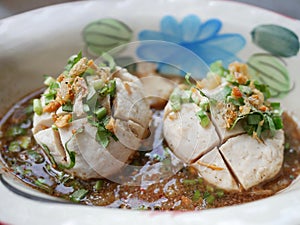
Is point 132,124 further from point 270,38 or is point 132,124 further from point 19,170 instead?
point 270,38

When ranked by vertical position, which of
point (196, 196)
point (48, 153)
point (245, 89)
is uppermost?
point (245, 89)

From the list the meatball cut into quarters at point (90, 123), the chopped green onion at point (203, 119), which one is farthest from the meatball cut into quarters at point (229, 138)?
the meatball cut into quarters at point (90, 123)

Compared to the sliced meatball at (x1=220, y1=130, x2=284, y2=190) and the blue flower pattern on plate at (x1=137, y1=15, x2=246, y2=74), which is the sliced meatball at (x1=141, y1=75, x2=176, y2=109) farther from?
the sliced meatball at (x1=220, y1=130, x2=284, y2=190)

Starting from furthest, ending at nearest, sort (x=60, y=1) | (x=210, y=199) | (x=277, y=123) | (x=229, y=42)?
(x=60, y=1), (x=229, y=42), (x=277, y=123), (x=210, y=199)

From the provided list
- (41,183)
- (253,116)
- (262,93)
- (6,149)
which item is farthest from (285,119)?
(6,149)

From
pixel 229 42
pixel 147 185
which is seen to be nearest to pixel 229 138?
pixel 147 185

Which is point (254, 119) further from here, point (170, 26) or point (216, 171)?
point (170, 26)
